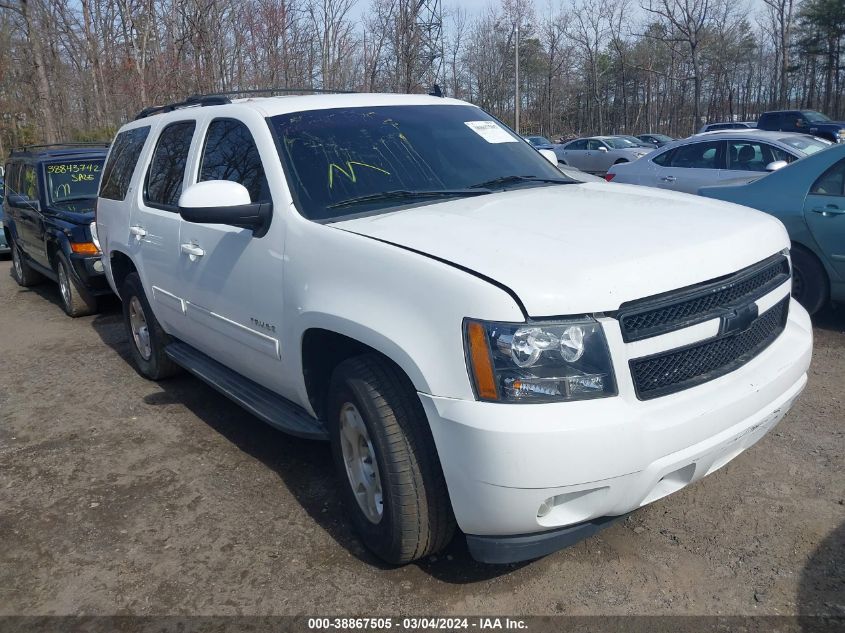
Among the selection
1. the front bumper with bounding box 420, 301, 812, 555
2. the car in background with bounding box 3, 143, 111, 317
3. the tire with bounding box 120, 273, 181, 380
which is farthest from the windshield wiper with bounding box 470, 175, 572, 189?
the car in background with bounding box 3, 143, 111, 317

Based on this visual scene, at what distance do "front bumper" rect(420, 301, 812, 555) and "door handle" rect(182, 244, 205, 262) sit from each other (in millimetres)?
2012

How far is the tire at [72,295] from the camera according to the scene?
789cm

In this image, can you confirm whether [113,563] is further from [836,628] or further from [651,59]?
[651,59]

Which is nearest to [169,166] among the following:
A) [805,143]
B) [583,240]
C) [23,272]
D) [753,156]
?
[583,240]

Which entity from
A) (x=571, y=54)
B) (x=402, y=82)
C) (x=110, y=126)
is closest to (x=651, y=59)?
(x=571, y=54)

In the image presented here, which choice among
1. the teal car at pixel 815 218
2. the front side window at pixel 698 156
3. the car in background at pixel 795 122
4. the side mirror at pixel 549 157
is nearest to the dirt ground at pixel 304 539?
the teal car at pixel 815 218

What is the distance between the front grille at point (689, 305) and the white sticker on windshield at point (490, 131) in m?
1.81

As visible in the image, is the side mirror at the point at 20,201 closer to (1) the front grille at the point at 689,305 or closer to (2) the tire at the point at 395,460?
(2) the tire at the point at 395,460

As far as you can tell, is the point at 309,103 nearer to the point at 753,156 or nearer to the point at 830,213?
the point at 830,213

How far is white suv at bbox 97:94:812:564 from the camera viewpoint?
7.86 feet

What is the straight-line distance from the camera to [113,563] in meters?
3.25

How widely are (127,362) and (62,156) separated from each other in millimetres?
3764

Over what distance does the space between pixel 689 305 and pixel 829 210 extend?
3.85 metres

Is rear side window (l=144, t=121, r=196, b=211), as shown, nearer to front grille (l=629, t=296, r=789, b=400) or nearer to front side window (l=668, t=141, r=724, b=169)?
front grille (l=629, t=296, r=789, b=400)
